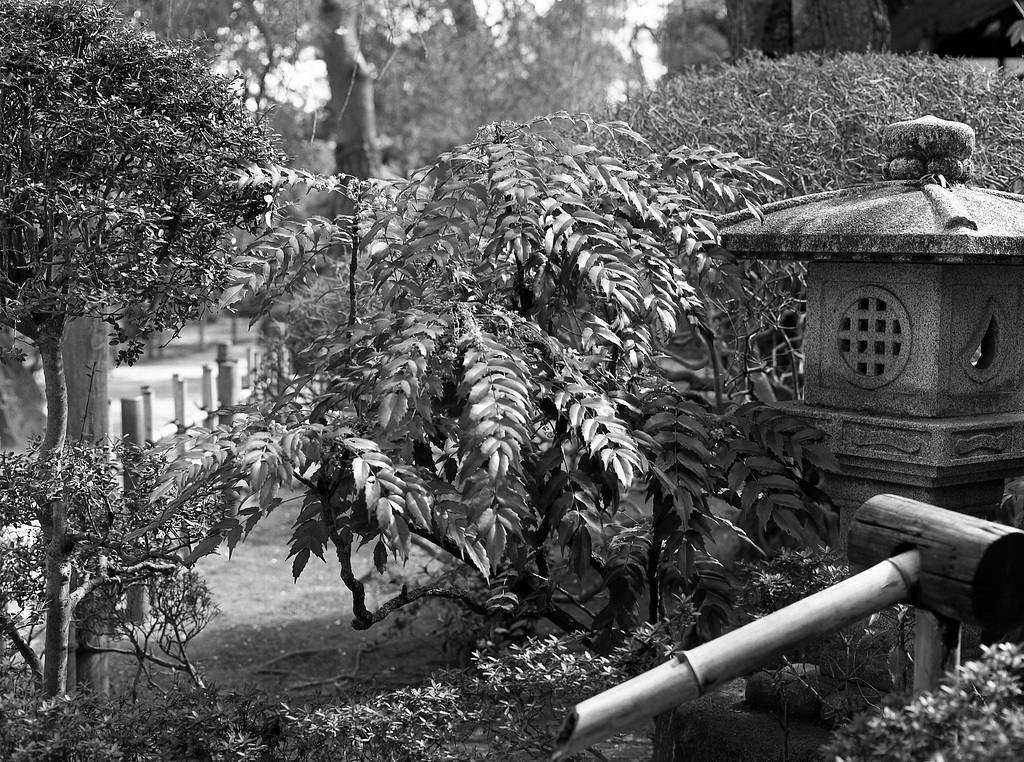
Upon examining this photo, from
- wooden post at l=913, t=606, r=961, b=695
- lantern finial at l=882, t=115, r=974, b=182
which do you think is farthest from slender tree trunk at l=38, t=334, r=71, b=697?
lantern finial at l=882, t=115, r=974, b=182

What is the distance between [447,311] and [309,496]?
30.0 inches

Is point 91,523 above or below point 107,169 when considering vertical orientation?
below

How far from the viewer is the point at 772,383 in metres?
6.70

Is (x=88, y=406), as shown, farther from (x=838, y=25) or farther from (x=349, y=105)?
(x=349, y=105)

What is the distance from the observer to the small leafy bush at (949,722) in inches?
81.8

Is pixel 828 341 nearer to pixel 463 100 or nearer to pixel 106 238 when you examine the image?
pixel 106 238

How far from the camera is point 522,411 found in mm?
3330

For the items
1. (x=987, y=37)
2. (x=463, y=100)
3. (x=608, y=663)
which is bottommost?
(x=608, y=663)

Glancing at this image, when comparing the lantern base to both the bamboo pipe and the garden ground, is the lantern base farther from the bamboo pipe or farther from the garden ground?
the garden ground

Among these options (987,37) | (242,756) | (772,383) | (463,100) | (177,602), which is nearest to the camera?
(242,756)

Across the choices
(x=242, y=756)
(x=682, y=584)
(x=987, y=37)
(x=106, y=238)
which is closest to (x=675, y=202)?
(x=682, y=584)

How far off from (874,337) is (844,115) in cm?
198

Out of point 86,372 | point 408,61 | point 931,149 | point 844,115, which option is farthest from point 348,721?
point 408,61

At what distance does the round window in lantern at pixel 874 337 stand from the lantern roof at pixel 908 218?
0.57ft
